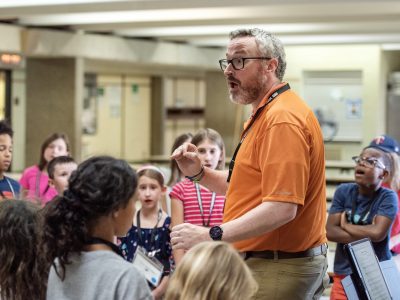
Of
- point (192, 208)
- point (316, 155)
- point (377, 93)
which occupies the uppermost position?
point (377, 93)

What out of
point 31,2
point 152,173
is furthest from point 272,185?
point 31,2

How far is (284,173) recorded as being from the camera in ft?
9.86

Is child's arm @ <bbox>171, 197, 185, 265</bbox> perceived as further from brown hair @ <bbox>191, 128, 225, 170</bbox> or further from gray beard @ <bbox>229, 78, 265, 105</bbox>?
gray beard @ <bbox>229, 78, 265, 105</bbox>

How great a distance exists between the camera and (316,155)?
3.17 meters

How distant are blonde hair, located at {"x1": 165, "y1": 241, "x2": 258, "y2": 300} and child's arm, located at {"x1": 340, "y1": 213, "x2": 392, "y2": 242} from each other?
248 cm

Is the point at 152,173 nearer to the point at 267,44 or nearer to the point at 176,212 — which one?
the point at 176,212

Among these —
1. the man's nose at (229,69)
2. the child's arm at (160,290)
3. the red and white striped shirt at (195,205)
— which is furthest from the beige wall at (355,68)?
the man's nose at (229,69)

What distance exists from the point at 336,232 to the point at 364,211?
0.71 feet

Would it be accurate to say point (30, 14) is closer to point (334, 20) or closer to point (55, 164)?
point (334, 20)

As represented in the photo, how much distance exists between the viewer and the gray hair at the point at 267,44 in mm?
3248

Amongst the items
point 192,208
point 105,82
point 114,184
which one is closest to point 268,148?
point 114,184

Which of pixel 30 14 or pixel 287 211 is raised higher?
pixel 30 14

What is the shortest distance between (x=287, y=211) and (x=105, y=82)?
56.6 feet

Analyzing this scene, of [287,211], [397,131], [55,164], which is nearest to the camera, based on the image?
[287,211]
